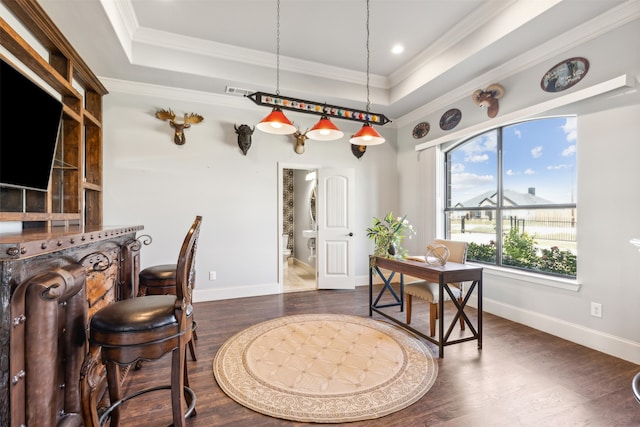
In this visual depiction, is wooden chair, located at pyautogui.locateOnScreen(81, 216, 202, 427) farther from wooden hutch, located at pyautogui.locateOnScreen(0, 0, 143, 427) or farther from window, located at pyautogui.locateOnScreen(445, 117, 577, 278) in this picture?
window, located at pyautogui.locateOnScreen(445, 117, 577, 278)

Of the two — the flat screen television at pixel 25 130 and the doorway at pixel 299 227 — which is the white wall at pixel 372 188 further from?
the flat screen television at pixel 25 130

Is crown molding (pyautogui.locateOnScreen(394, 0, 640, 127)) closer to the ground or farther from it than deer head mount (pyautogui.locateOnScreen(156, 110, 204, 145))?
farther from it

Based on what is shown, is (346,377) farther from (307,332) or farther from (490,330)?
(490,330)

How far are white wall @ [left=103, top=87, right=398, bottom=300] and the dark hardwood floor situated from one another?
1395mm

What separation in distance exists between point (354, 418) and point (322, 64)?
4.07 metres

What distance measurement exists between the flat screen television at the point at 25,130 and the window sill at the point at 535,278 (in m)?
4.70

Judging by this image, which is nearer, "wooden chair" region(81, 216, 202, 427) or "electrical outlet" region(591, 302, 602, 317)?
"wooden chair" region(81, 216, 202, 427)

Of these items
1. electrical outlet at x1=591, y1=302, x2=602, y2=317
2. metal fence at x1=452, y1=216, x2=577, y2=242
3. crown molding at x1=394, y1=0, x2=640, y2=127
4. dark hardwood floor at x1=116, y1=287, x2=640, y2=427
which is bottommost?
dark hardwood floor at x1=116, y1=287, x2=640, y2=427

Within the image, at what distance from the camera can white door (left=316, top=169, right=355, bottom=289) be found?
16.2 ft

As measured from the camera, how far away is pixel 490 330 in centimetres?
318

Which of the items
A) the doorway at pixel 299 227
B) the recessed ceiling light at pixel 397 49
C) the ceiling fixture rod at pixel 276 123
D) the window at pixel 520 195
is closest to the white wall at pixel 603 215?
the window at pixel 520 195

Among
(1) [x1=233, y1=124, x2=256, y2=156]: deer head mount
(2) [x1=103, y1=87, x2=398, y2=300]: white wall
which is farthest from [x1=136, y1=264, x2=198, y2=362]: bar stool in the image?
(1) [x1=233, y1=124, x2=256, y2=156]: deer head mount

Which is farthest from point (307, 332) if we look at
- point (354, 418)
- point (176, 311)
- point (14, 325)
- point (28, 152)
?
point (28, 152)

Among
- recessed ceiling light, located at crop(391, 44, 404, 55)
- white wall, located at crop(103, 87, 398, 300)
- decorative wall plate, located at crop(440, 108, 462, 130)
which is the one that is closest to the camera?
recessed ceiling light, located at crop(391, 44, 404, 55)
